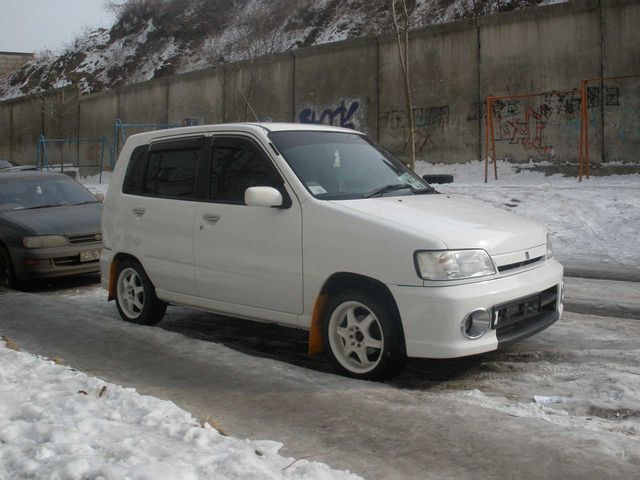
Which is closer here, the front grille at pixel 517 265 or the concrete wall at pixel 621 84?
the front grille at pixel 517 265

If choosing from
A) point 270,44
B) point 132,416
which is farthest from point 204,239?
point 270,44

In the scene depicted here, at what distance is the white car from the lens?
15.2ft

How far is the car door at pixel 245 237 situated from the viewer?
5.27 metres

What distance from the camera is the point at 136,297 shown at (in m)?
6.82

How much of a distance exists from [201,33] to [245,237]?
4042 cm

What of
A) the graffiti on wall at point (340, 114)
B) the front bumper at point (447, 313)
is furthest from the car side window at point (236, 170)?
the graffiti on wall at point (340, 114)

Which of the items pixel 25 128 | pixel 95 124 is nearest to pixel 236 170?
pixel 95 124

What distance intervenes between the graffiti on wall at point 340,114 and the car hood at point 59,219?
12.9 m

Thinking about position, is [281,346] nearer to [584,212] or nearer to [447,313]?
[447,313]

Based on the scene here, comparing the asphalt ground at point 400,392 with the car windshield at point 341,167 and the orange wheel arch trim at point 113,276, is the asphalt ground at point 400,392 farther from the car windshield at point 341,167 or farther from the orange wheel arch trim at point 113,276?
the car windshield at point 341,167

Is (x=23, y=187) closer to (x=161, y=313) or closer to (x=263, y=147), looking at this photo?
(x=161, y=313)

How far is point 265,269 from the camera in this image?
5.41m

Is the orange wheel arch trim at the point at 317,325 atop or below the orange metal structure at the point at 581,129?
below

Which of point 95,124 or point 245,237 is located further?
point 95,124
